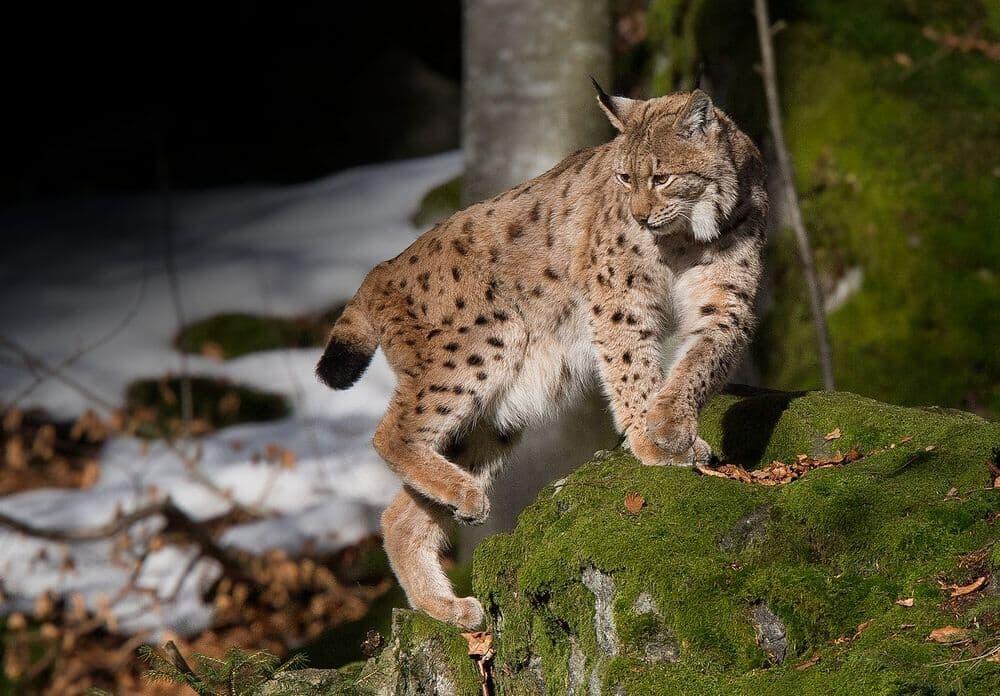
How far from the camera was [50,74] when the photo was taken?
1342 centimetres

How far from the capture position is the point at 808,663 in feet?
8.48

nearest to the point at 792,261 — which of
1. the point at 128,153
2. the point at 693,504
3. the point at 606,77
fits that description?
the point at 606,77

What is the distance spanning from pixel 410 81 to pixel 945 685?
Result: 1136 cm

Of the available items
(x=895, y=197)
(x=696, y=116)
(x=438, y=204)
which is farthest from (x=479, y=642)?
(x=438, y=204)

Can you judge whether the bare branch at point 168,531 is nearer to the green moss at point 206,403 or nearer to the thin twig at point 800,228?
the green moss at point 206,403

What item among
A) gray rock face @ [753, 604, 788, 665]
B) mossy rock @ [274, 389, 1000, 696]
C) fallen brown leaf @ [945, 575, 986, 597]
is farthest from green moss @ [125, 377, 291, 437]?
fallen brown leaf @ [945, 575, 986, 597]

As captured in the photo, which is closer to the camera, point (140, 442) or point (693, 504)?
point (693, 504)

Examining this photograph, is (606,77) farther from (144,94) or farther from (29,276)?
(144,94)

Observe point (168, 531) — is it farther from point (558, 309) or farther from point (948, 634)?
point (948, 634)

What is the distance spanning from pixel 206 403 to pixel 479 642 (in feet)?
19.3

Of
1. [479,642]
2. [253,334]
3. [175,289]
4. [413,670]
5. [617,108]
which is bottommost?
[253,334]

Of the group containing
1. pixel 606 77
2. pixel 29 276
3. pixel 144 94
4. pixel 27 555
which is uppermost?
pixel 606 77

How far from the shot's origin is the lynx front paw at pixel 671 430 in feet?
12.2

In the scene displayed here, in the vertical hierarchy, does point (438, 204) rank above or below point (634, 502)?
below
